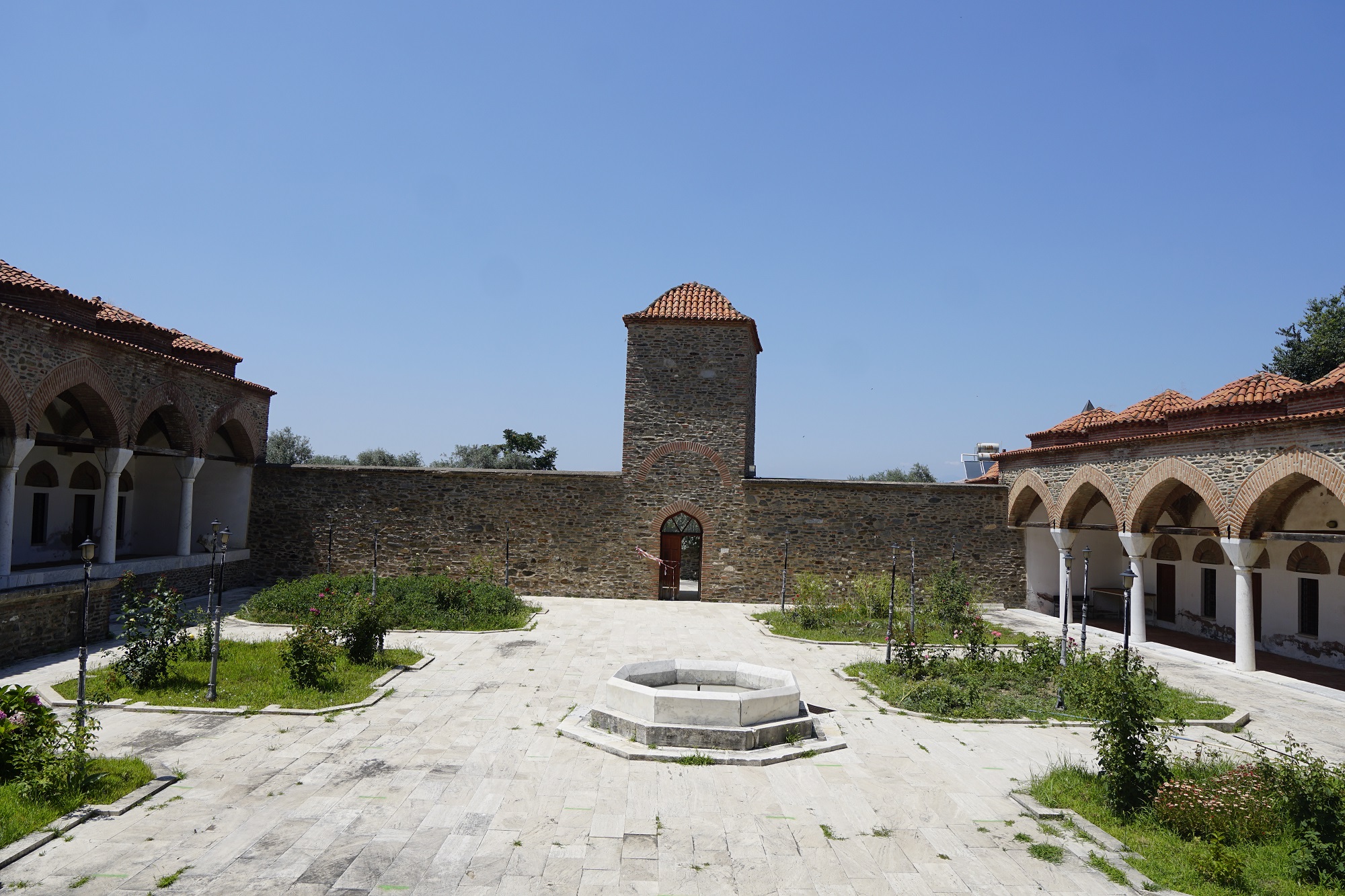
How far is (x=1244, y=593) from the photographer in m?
13.8

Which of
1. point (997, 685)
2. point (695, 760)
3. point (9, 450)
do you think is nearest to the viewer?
point (695, 760)

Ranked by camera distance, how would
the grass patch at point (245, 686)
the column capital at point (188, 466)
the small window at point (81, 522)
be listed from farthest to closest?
the small window at point (81, 522) < the column capital at point (188, 466) < the grass patch at point (245, 686)

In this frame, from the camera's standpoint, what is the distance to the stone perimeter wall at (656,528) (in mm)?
20516

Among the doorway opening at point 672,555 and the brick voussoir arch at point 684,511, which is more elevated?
the brick voussoir arch at point 684,511

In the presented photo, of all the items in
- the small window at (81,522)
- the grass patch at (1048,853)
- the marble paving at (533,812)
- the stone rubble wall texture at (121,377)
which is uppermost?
the stone rubble wall texture at (121,377)

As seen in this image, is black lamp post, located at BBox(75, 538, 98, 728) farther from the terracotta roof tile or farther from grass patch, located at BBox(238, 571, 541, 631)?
the terracotta roof tile

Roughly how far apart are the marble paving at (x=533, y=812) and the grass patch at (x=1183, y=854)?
1.70 feet

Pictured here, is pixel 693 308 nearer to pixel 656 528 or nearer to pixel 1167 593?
pixel 656 528

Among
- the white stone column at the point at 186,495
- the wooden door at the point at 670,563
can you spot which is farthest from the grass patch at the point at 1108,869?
the white stone column at the point at 186,495

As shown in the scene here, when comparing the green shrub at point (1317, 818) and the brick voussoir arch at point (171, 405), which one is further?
the brick voussoir arch at point (171, 405)

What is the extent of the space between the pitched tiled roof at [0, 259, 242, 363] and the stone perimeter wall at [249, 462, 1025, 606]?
6.95m

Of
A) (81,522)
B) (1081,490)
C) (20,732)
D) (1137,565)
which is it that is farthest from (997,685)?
(81,522)

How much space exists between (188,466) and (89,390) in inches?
150

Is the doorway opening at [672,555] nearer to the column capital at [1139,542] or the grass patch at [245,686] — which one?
the grass patch at [245,686]
